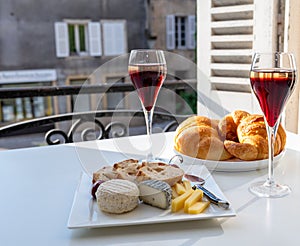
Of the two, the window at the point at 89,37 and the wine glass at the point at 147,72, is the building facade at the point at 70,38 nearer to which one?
the window at the point at 89,37

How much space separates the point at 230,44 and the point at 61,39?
23.1 feet

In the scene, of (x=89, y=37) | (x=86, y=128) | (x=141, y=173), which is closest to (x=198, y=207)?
(x=141, y=173)

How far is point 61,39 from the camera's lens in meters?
8.39

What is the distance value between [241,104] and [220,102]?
0.48ft

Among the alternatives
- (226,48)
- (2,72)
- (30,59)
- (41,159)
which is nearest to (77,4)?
(30,59)

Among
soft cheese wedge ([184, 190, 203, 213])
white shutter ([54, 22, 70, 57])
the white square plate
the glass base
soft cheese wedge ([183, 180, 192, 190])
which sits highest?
white shutter ([54, 22, 70, 57])

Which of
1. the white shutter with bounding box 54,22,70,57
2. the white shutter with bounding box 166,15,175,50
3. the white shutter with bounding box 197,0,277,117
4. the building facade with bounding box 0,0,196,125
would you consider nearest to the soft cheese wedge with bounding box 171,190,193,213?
the white shutter with bounding box 197,0,277,117

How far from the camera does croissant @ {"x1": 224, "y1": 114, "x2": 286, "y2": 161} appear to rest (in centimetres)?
82

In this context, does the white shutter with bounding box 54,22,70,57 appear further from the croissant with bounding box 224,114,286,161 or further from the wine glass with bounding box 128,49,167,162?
the croissant with bounding box 224,114,286,161

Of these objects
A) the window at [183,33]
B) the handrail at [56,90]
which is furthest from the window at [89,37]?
the handrail at [56,90]

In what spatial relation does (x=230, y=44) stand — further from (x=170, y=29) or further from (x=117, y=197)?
(x=170, y=29)

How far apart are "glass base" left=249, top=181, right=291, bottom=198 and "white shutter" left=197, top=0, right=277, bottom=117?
1.15m

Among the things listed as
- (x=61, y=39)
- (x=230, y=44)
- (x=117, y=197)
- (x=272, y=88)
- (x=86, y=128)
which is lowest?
(x=86, y=128)

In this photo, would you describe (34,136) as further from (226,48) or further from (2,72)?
(226,48)
